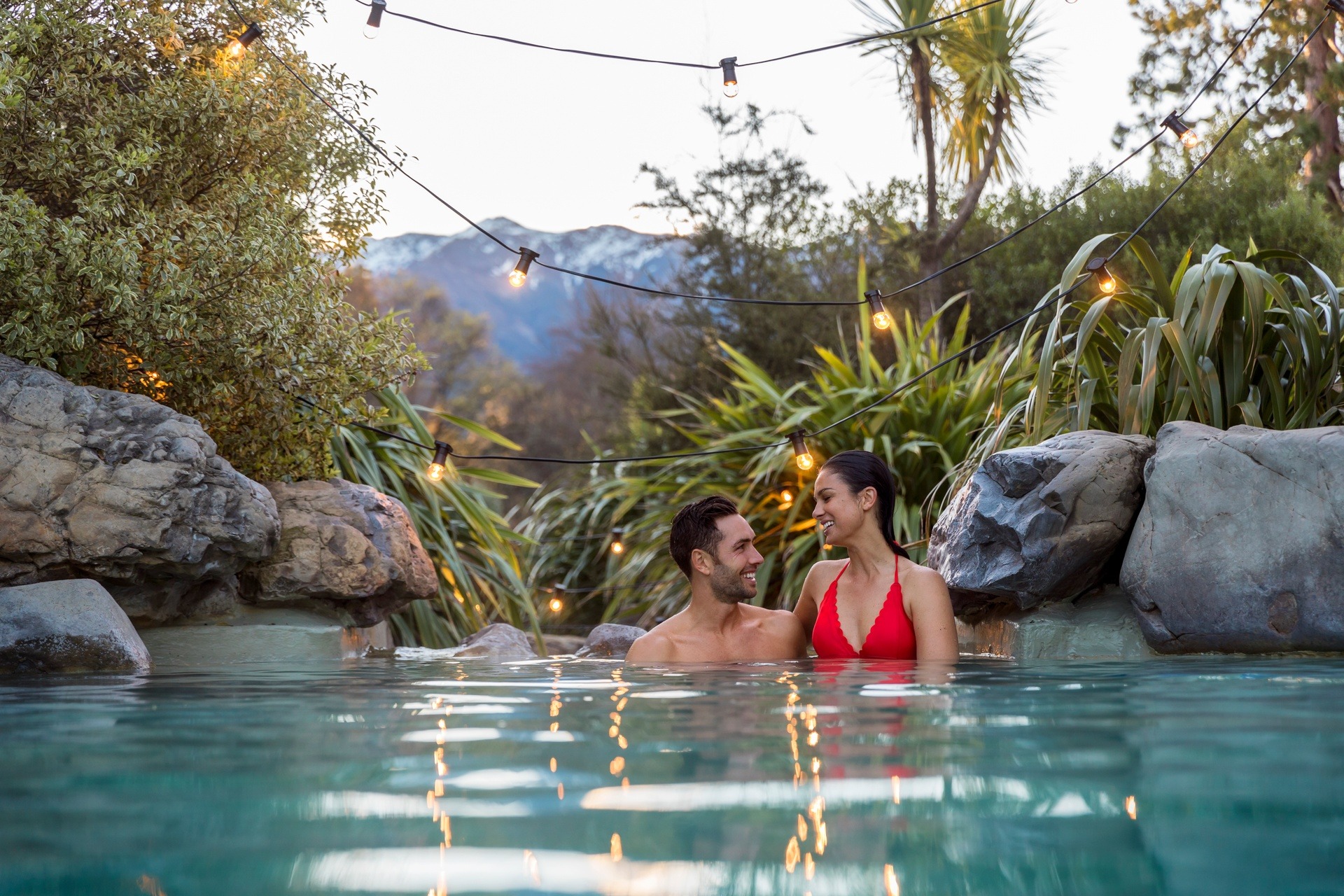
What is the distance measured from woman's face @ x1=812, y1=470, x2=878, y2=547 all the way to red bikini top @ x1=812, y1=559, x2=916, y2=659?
0.76 ft

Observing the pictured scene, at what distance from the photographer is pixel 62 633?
3.40m

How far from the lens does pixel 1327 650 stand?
340 cm

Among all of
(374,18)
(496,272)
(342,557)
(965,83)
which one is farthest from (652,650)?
(496,272)

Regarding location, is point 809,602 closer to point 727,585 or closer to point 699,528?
point 727,585

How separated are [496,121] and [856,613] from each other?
18.4 metres

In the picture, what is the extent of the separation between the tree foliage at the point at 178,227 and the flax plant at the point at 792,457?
2853 millimetres

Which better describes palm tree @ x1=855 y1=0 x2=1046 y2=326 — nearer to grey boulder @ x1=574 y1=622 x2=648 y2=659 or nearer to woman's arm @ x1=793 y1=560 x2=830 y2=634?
grey boulder @ x1=574 y1=622 x2=648 y2=659

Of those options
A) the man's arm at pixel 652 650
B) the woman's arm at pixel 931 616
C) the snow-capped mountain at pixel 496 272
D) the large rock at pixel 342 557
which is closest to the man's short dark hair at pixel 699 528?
the man's arm at pixel 652 650

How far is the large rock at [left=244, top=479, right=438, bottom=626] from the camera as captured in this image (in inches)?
179

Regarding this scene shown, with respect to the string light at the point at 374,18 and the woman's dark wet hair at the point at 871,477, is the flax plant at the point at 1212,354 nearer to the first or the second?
the woman's dark wet hair at the point at 871,477

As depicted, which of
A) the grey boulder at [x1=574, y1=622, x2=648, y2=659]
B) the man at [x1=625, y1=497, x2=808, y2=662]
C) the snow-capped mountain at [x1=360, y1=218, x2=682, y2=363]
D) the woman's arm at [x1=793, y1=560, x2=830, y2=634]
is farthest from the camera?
the snow-capped mountain at [x1=360, y1=218, x2=682, y2=363]

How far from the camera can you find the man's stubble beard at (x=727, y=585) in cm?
420

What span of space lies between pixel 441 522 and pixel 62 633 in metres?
2.93

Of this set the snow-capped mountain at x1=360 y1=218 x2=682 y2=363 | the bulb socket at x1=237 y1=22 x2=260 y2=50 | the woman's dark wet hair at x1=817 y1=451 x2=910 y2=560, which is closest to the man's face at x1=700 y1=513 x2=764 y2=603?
the woman's dark wet hair at x1=817 y1=451 x2=910 y2=560
